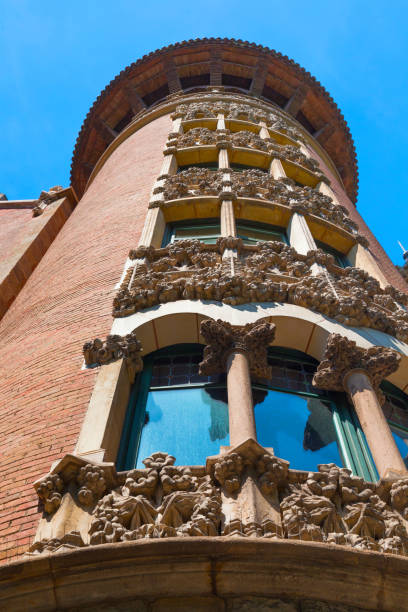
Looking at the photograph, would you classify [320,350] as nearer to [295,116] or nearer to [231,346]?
[231,346]

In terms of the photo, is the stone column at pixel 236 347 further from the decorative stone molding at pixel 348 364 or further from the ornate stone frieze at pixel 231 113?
the ornate stone frieze at pixel 231 113

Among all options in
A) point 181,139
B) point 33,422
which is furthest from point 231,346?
point 181,139

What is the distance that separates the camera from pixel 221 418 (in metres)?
6.50

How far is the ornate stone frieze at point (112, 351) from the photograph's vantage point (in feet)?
22.8

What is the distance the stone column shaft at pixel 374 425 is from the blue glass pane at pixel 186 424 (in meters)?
1.49

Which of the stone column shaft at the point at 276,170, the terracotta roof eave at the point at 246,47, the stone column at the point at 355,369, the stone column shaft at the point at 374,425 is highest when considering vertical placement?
the terracotta roof eave at the point at 246,47

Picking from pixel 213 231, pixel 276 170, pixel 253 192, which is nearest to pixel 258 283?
pixel 213 231

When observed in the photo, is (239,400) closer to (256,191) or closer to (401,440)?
(401,440)

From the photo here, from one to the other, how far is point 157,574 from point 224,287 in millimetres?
4632

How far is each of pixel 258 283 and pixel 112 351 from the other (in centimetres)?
250

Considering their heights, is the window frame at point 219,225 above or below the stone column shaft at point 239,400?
above

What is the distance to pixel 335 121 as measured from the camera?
84.6 feet

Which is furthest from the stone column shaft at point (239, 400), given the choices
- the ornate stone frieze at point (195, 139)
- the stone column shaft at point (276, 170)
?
the ornate stone frieze at point (195, 139)

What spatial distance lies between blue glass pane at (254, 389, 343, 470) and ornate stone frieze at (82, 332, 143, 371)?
1550 millimetres
